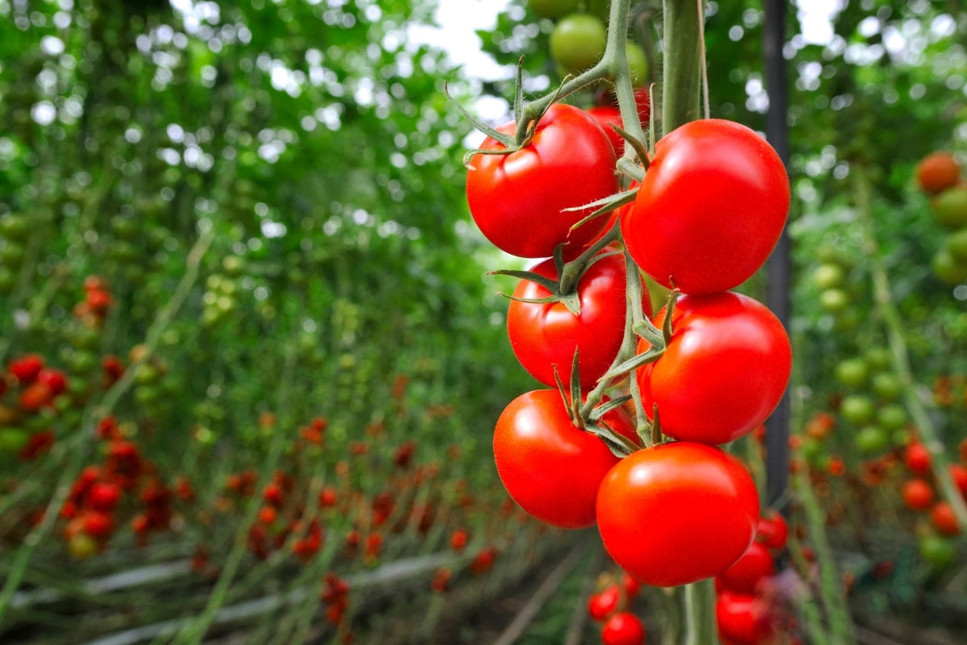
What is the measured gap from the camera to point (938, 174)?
1308mm

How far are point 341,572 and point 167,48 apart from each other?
6.94 feet

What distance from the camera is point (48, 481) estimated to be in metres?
1.74

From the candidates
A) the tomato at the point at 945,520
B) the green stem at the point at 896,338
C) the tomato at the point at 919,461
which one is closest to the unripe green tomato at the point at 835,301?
the green stem at the point at 896,338

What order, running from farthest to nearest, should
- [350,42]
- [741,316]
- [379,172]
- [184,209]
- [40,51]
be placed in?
1. [379,172]
2. [350,42]
3. [184,209]
4. [40,51]
5. [741,316]

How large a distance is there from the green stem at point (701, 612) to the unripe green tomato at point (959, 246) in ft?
4.26

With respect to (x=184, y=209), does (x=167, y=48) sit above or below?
above

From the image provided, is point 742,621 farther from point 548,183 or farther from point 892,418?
point 892,418

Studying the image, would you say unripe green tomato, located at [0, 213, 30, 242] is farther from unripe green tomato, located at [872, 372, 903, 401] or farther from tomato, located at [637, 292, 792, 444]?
unripe green tomato, located at [872, 372, 903, 401]

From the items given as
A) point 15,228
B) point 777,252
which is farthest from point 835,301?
point 15,228

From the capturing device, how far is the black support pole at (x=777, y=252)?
2.39 feet

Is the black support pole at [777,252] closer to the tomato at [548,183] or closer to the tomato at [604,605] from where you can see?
the tomato at [604,605]

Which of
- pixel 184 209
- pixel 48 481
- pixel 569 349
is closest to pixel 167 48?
pixel 184 209

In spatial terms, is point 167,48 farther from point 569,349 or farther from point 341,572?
point 341,572

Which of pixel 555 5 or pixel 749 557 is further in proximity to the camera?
pixel 555 5
